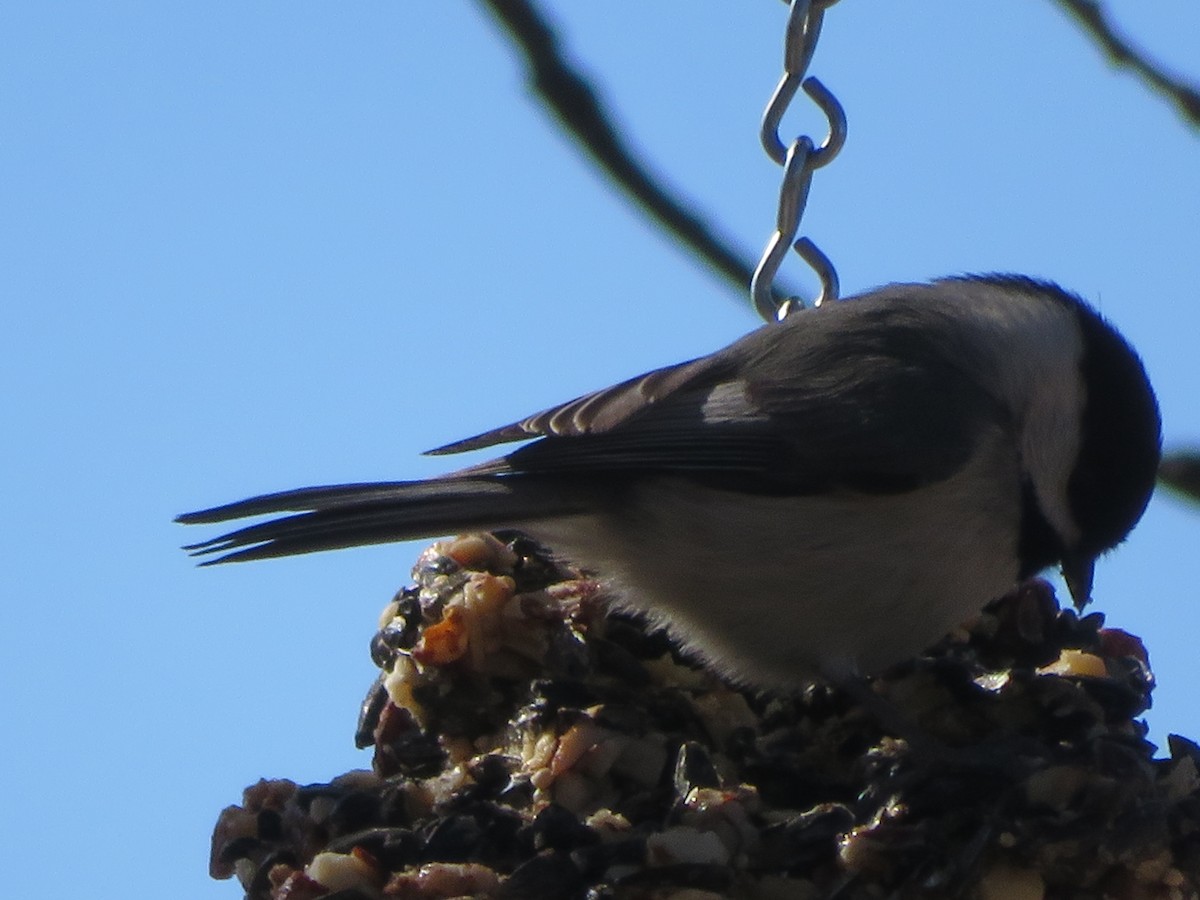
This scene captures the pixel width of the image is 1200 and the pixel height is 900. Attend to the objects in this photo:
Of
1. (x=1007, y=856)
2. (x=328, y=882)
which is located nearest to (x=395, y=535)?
(x=328, y=882)

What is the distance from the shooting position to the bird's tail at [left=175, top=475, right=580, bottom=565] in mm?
2729

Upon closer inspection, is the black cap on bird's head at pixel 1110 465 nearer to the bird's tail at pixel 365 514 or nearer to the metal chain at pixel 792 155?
the metal chain at pixel 792 155

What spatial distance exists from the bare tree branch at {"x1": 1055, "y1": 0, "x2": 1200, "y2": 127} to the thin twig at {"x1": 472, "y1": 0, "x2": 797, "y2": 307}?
815 mm

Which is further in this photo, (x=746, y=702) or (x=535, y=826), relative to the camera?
(x=746, y=702)

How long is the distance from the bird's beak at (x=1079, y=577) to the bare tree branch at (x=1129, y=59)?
86 centimetres

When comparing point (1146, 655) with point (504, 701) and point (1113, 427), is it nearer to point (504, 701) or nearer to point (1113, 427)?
point (1113, 427)

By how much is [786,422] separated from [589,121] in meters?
0.64

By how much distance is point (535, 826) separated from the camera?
2.32 meters

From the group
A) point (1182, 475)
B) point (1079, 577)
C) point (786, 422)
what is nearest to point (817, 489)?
point (786, 422)

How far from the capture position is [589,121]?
9.43 feet

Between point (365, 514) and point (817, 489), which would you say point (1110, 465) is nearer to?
point (817, 489)

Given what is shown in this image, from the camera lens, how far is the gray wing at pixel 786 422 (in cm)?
295

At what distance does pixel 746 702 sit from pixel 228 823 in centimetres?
98

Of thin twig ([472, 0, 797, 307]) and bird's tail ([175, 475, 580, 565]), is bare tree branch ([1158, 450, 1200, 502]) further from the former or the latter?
bird's tail ([175, 475, 580, 565])
